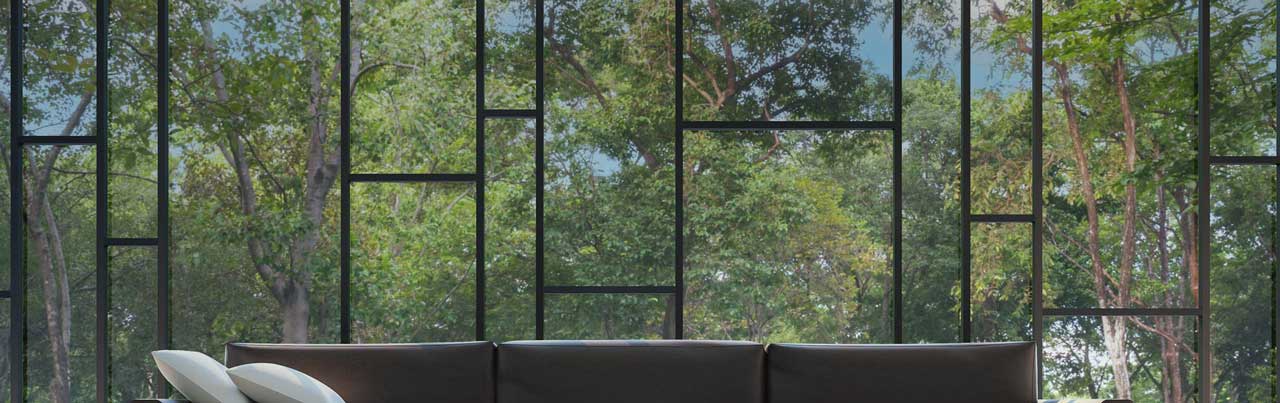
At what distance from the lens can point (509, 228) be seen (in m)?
4.45

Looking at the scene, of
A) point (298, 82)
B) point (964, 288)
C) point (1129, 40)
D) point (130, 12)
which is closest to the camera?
point (964, 288)

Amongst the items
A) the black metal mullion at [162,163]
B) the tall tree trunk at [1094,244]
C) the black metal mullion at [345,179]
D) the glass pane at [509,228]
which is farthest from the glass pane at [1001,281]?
the black metal mullion at [162,163]

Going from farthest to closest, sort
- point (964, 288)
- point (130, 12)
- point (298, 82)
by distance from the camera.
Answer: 1. point (298, 82)
2. point (130, 12)
3. point (964, 288)

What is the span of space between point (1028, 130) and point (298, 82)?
10.9 ft

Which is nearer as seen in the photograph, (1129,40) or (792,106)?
(1129,40)

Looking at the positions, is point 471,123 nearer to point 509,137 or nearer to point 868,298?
point 509,137

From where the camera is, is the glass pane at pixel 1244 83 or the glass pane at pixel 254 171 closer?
the glass pane at pixel 1244 83

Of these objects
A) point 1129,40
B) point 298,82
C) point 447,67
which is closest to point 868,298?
point 1129,40

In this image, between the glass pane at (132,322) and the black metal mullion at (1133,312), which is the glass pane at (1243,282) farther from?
the glass pane at (132,322)

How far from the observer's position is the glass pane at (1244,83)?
3.46 m

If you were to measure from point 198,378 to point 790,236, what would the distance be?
267 centimetres

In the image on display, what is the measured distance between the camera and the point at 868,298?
431 centimetres

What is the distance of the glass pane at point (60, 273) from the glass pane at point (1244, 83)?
14.5 ft

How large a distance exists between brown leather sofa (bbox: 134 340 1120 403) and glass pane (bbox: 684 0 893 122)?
5.37 ft
